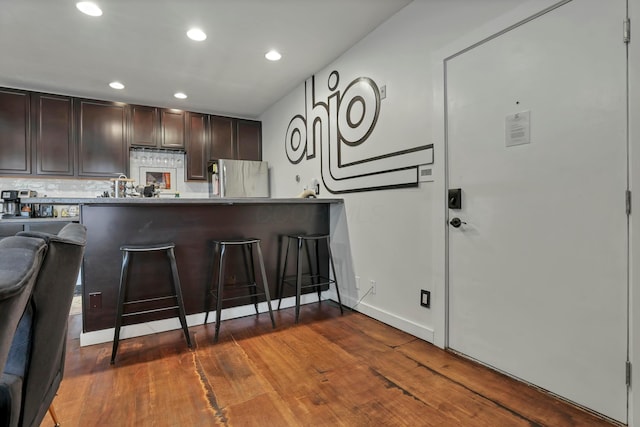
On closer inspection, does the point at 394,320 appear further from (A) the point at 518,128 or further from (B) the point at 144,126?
(B) the point at 144,126

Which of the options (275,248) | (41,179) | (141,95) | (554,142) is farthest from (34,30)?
(554,142)

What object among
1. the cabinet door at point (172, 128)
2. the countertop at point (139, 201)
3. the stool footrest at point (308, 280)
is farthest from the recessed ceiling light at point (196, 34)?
the stool footrest at point (308, 280)

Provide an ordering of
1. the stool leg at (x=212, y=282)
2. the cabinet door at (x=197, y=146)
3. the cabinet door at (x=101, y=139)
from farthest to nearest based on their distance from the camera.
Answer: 1. the cabinet door at (x=197, y=146)
2. the cabinet door at (x=101, y=139)
3. the stool leg at (x=212, y=282)

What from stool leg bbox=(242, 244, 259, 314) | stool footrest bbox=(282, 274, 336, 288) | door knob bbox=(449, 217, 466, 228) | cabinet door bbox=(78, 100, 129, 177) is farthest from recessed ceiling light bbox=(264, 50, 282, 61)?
cabinet door bbox=(78, 100, 129, 177)

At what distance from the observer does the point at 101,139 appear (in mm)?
4281

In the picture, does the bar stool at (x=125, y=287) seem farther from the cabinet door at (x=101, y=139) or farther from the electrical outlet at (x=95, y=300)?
the cabinet door at (x=101, y=139)

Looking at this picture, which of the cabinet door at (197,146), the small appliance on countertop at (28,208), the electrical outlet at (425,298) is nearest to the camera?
the electrical outlet at (425,298)

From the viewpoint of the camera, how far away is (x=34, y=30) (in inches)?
107

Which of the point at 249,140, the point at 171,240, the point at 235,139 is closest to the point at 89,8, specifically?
the point at 171,240

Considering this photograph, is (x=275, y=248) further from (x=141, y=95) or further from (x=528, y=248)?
(x=141, y=95)

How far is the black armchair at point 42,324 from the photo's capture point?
0.74 meters

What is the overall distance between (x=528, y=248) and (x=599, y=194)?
427 mm

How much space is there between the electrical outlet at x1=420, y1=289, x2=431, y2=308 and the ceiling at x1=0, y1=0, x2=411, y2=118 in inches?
89.1

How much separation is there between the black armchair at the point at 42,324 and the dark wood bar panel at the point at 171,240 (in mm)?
1607
